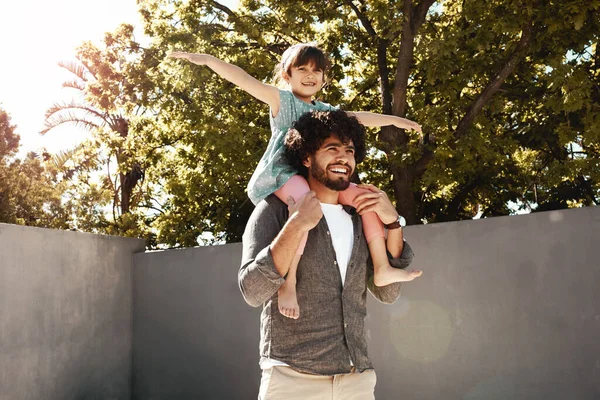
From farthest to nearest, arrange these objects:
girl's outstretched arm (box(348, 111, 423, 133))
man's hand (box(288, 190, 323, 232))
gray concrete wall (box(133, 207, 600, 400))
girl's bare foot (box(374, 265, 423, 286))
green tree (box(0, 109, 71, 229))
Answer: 1. green tree (box(0, 109, 71, 229))
2. gray concrete wall (box(133, 207, 600, 400))
3. girl's outstretched arm (box(348, 111, 423, 133))
4. girl's bare foot (box(374, 265, 423, 286))
5. man's hand (box(288, 190, 323, 232))

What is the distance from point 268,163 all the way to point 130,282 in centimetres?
531

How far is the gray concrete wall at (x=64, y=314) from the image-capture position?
5.47 meters

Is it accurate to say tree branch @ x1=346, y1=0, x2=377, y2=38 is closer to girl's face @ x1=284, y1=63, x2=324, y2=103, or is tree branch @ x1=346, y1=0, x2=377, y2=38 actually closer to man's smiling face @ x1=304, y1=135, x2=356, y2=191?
girl's face @ x1=284, y1=63, x2=324, y2=103

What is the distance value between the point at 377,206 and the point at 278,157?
410mm

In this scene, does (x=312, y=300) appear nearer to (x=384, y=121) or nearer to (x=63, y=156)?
(x=384, y=121)

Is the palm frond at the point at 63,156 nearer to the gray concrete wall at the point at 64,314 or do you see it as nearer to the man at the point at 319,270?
the gray concrete wall at the point at 64,314

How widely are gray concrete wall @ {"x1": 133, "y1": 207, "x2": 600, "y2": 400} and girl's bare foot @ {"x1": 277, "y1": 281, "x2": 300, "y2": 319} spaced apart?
344 cm

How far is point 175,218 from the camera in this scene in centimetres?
1066

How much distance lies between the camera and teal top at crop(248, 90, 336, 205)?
2.11m

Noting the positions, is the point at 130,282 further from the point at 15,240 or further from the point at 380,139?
the point at 380,139

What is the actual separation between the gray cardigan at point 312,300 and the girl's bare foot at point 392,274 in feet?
0.14

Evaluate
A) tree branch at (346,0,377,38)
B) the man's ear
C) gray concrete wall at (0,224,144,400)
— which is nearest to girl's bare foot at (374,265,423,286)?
the man's ear

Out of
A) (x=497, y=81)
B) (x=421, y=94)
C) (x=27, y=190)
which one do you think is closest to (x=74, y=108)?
(x=27, y=190)

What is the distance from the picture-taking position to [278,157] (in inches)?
86.4
